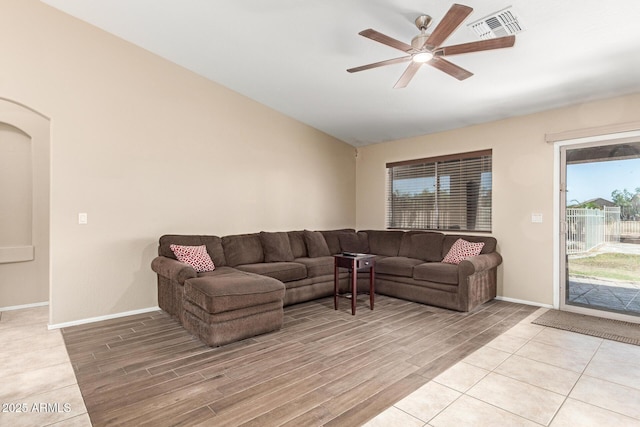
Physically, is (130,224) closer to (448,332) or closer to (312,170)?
(312,170)

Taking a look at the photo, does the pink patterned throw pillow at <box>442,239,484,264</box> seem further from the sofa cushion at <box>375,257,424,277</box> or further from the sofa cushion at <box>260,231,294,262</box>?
the sofa cushion at <box>260,231,294,262</box>

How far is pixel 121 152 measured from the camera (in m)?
4.00

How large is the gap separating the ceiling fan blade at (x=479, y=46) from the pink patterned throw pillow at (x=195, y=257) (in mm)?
3317

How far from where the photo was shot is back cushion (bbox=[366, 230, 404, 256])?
5.68 meters

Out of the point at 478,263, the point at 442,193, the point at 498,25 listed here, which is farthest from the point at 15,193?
the point at 442,193

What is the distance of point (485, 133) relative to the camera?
16.5 feet

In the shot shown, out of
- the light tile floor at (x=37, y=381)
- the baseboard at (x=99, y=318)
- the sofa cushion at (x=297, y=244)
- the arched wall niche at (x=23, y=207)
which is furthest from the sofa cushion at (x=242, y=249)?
the arched wall niche at (x=23, y=207)

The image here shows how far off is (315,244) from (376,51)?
3010mm

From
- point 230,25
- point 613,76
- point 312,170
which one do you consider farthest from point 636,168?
point 230,25

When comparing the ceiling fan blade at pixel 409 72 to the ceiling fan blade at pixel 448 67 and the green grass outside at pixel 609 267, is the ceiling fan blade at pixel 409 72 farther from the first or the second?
the green grass outside at pixel 609 267

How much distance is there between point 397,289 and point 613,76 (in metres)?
3.51

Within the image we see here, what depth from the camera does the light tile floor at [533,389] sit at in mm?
2025

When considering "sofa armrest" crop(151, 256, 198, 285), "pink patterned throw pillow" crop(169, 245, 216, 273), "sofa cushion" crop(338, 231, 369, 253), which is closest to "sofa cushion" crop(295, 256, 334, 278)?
"sofa cushion" crop(338, 231, 369, 253)

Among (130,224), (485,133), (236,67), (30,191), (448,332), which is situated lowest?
(448,332)
